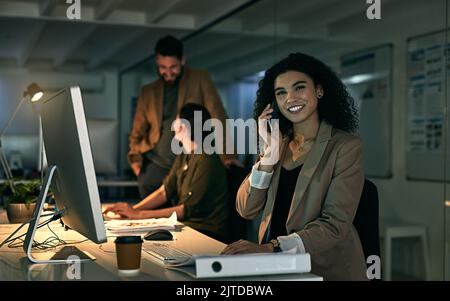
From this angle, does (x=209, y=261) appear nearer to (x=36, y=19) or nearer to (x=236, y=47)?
(x=236, y=47)

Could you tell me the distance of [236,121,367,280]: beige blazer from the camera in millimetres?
2035

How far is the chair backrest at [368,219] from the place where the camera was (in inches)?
83.2

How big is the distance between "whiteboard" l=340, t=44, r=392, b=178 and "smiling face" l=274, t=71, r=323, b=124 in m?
1.75

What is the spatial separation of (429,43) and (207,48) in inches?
117

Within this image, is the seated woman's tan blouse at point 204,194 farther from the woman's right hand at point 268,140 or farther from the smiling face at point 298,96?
the smiling face at point 298,96

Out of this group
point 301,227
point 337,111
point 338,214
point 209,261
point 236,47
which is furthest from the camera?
point 236,47

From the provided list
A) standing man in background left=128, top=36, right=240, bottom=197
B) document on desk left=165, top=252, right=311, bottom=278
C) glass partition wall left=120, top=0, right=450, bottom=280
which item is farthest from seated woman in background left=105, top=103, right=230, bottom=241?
document on desk left=165, top=252, right=311, bottom=278

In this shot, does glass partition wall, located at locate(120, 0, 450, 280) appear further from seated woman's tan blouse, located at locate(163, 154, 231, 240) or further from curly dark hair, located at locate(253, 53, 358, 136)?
curly dark hair, located at locate(253, 53, 358, 136)

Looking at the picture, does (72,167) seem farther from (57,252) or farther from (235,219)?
(235,219)

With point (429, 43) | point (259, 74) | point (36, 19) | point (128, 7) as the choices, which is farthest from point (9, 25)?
point (429, 43)

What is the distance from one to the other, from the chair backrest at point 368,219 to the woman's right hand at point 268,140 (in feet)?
1.23

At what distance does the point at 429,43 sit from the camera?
11.7 ft

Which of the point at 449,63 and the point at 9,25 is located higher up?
the point at 9,25

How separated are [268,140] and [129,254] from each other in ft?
3.10
